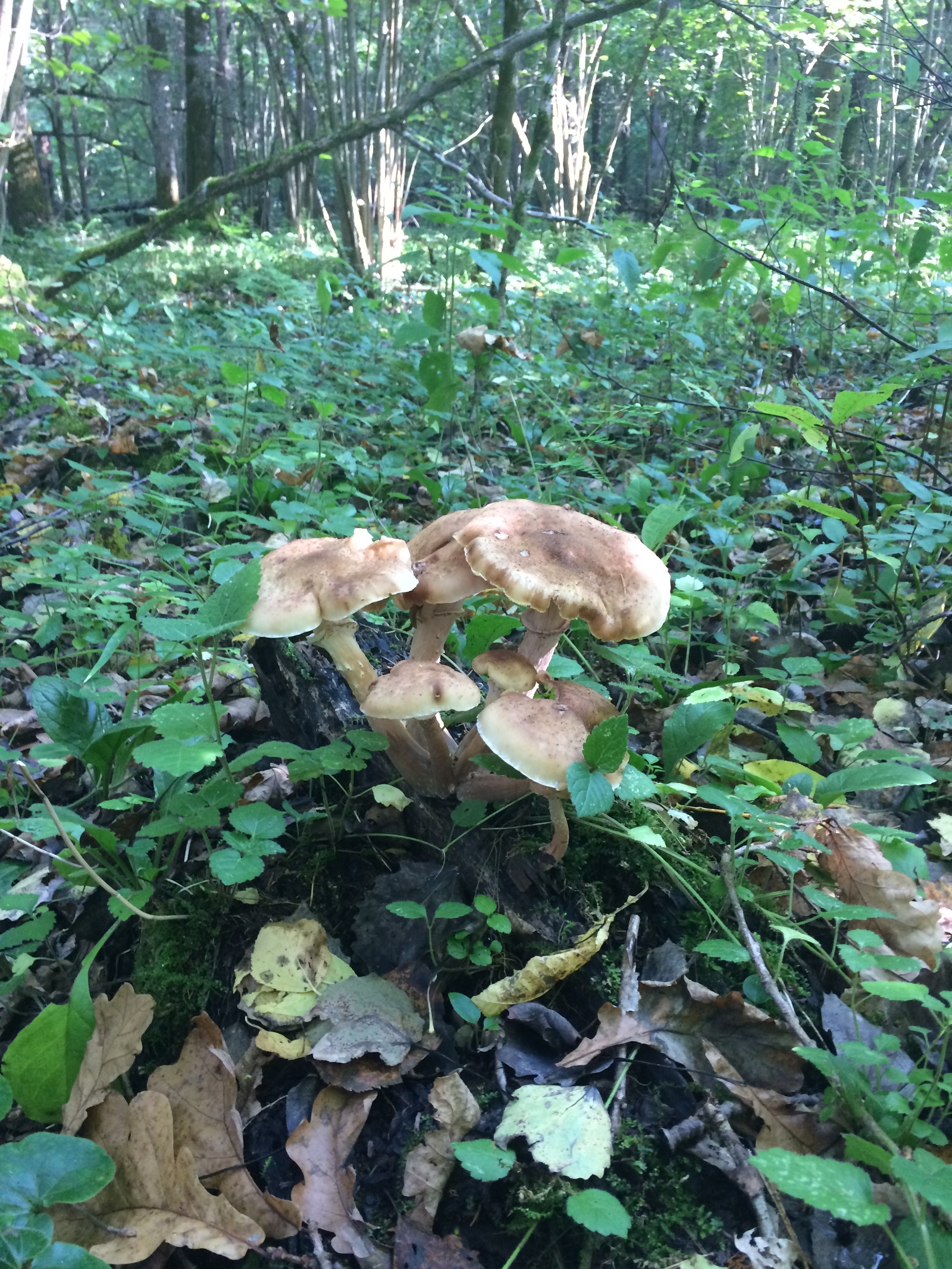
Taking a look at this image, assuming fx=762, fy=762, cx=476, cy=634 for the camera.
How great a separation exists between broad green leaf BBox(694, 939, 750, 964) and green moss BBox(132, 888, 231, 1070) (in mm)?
1255

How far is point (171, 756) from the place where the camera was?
171 cm

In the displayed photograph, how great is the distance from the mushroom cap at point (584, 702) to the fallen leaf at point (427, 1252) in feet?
3.69

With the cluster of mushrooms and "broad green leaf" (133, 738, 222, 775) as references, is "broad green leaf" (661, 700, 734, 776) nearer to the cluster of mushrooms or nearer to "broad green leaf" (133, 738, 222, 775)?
the cluster of mushrooms

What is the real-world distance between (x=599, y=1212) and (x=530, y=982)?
53cm

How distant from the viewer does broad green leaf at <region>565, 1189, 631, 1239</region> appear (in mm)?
1361

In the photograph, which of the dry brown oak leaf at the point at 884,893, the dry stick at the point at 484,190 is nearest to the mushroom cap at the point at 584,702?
the dry brown oak leaf at the point at 884,893

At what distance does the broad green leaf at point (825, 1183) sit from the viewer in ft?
3.93

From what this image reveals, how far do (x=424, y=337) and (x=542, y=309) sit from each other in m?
4.02

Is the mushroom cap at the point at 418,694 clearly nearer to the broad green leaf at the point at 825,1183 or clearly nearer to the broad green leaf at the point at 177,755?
the broad green leaf at the point at 177,755

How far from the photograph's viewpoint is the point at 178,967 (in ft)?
6.67

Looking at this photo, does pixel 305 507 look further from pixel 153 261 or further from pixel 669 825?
pixel 153 261

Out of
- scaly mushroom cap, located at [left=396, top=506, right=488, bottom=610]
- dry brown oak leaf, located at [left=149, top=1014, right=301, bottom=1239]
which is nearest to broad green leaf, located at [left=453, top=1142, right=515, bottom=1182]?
dry brown oak leaf, located at [left=149, top=1014, right=301, bottom=1239]

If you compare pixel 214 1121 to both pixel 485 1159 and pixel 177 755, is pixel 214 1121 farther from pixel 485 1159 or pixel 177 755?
pixel 177 755

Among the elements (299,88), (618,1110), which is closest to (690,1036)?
(618,1110)
